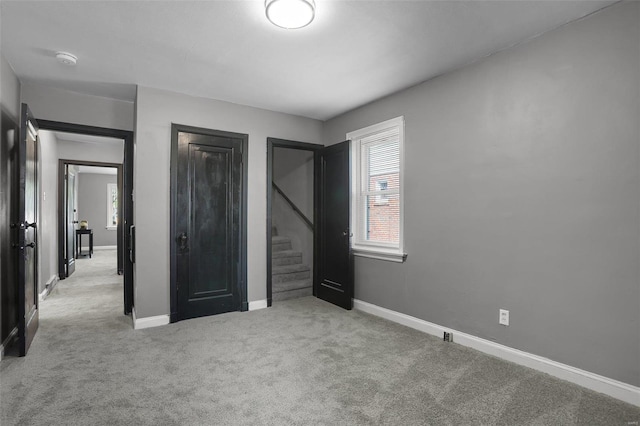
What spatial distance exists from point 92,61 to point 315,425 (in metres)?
3.40

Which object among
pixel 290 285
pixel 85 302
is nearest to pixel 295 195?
pixel 290 285

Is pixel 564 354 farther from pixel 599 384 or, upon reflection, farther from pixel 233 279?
pixel 233 279

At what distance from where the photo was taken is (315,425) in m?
1.85

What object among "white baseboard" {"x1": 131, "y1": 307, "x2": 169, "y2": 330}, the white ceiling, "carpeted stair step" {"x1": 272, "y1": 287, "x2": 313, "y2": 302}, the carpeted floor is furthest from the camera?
"carpeted stair step" {"x1": 272, "y1": 287, "x2": 313, "y2": 302}

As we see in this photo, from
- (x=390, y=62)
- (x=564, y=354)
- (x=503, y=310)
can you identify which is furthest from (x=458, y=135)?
(x=564, y=354)

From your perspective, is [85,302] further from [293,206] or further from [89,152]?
[293,206]

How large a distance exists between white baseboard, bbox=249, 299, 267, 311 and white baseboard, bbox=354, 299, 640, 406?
1.65m

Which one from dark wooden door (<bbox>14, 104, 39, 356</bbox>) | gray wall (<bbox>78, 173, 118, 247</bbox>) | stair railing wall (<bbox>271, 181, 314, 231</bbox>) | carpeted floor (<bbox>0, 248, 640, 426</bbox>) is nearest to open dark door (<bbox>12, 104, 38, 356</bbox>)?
dark wooden door (<bbox>14, 104, 39, 356</bbox>)

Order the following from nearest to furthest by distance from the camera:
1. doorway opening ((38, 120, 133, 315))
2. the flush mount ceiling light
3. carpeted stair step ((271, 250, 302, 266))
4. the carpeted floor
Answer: the carpeted floor → the flush mount ceiling light → doorway opening ((38, 120, 133, 315)) → carpeted stair step ((271, 250, 302, 266))

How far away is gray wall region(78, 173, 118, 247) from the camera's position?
10215 mm

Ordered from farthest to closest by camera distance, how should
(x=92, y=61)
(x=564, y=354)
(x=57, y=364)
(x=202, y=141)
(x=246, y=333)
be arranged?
(x=202, y=141)
(x=246, y=333)
(x=92, y=61)
(x=57, y=364)
(x=564, y=354)

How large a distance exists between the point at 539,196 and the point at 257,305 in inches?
127

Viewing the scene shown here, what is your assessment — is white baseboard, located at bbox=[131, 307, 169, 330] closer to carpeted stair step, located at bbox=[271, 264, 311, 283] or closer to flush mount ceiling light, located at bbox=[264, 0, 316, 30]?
carpeted stair step, located at bbox=[271, 264, 311, 283]

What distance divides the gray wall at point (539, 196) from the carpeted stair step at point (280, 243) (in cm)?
243
